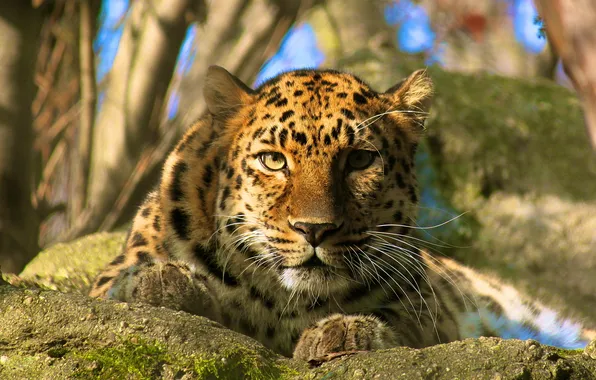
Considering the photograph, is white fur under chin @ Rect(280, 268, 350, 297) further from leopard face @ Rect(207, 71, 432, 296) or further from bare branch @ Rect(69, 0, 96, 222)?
bare branch @ Rect(69, 0, 96, 222)

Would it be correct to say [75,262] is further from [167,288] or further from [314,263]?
[314,263]

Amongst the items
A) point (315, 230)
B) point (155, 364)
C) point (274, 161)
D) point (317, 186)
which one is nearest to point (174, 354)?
point (155, 364)

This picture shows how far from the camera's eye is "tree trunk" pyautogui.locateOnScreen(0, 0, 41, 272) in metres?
7.72

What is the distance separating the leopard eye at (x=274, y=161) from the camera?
574cm

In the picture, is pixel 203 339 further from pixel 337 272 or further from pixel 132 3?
pixel 132 3

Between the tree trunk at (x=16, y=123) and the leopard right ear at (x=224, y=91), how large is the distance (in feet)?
7.97

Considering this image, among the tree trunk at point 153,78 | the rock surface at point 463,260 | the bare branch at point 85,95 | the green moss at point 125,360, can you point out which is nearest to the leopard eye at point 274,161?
the rock surface at point 463,260

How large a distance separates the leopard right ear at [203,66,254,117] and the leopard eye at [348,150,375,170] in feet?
3.01

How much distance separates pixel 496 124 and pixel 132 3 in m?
5.15

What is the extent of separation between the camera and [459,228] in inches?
430

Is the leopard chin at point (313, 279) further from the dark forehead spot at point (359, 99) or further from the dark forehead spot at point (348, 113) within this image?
the dark forehead spot at point (359, 99)

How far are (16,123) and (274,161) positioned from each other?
3.21m

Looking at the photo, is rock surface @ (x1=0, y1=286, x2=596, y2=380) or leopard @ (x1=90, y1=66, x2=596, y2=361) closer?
rock surface @ (x1=0, y1=286, x2=596, y2=380)

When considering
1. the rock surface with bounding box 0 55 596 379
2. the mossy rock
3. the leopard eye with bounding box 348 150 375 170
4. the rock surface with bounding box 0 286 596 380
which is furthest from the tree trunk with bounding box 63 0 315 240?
the rock surface with bounding box 0 286 596 380
